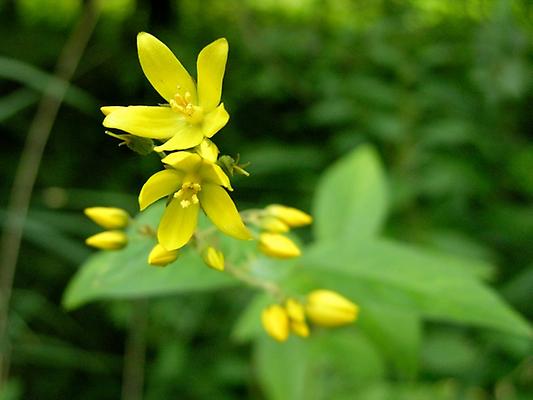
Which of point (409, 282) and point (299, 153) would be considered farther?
point (299, 153)

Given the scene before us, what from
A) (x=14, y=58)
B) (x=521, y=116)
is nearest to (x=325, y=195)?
(x=521, y=116)

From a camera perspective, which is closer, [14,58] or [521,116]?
[521,116]

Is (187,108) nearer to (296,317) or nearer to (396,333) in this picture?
(296,317)

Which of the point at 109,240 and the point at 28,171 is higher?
the point at 28,171

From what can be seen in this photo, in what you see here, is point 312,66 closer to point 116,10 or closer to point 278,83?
point 278,83

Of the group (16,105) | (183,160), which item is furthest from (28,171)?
(183,160)

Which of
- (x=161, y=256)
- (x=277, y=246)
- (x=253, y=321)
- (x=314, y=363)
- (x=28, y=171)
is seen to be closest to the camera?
(x=161, y=256)
